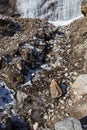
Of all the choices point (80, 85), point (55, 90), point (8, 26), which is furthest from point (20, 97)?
point (8, 26)

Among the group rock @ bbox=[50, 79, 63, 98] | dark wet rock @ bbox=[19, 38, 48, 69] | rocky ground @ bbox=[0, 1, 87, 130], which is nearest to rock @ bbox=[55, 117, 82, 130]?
rocky ground @ bbox=[0, 1, 87, 130]

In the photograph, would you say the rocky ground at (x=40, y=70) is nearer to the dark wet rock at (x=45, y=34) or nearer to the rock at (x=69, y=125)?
A: the dark wet rock at (x=45, y=34)

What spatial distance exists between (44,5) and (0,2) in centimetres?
152

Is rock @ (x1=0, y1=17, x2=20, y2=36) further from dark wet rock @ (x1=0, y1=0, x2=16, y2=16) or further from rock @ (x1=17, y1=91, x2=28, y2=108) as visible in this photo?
rock @ (x1=17, y1=91, x2=28, y2=108)

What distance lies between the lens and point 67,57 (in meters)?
10.4

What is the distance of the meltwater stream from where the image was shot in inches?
501

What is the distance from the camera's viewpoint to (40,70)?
9953mm

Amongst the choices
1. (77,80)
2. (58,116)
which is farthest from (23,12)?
(58,116)

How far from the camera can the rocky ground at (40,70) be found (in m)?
8.58

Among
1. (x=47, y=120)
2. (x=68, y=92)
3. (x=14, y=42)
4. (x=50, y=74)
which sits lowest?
(x=47, y=120)

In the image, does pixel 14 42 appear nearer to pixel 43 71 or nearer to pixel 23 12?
pixel 43 71

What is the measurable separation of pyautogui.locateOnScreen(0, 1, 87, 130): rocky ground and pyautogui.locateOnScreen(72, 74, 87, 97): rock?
11 cm

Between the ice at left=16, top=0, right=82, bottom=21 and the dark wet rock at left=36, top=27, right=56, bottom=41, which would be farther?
the ice at left=16, top=0, right=82, bottom=21

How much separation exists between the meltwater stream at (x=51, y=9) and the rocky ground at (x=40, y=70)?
50 centimetres
